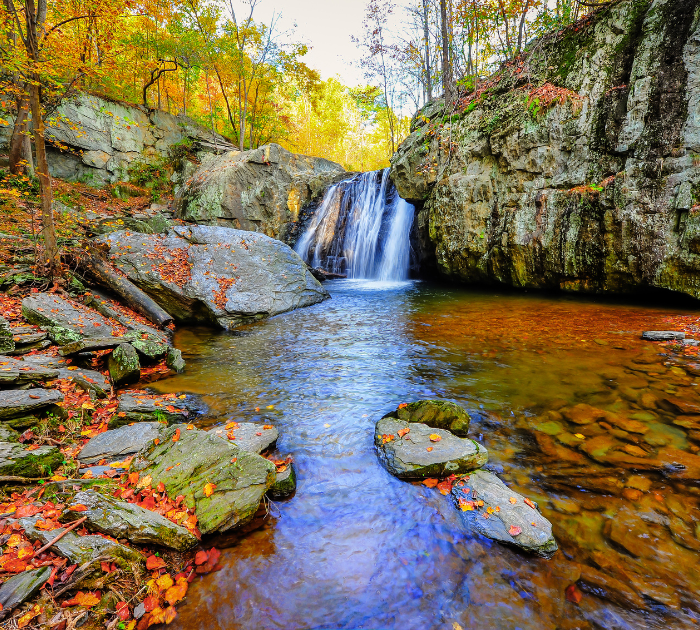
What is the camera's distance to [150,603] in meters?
1.87

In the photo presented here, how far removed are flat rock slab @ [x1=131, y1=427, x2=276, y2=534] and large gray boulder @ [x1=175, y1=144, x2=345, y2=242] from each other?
46.9 feet

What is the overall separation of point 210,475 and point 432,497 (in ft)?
5.86

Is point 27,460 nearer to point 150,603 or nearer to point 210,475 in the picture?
point 210,475

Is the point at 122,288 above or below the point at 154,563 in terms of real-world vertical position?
above

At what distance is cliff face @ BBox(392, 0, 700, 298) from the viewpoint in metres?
6.82

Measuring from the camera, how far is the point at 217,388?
185 inches

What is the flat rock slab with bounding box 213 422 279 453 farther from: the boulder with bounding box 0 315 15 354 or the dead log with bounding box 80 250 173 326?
the dead log with bounding box 80 250 173 326

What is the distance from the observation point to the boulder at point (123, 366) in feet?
14.9

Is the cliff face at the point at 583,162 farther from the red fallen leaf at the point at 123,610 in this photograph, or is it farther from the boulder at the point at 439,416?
the red fallen leaf at the point at 123,610

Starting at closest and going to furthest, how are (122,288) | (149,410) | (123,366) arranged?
1. (149,410)
2. (123,366)
3. (122,288)

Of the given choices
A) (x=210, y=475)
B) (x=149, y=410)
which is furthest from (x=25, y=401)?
(x=210, y=475)

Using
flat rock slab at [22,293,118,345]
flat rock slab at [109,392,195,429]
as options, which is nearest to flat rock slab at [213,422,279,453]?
flat rock slab at [109,392,195,429]

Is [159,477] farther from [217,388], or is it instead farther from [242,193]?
[242,193]

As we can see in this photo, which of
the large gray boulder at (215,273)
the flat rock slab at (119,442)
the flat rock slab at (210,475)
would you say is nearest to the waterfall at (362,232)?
the large gray boulder at (215,273)
